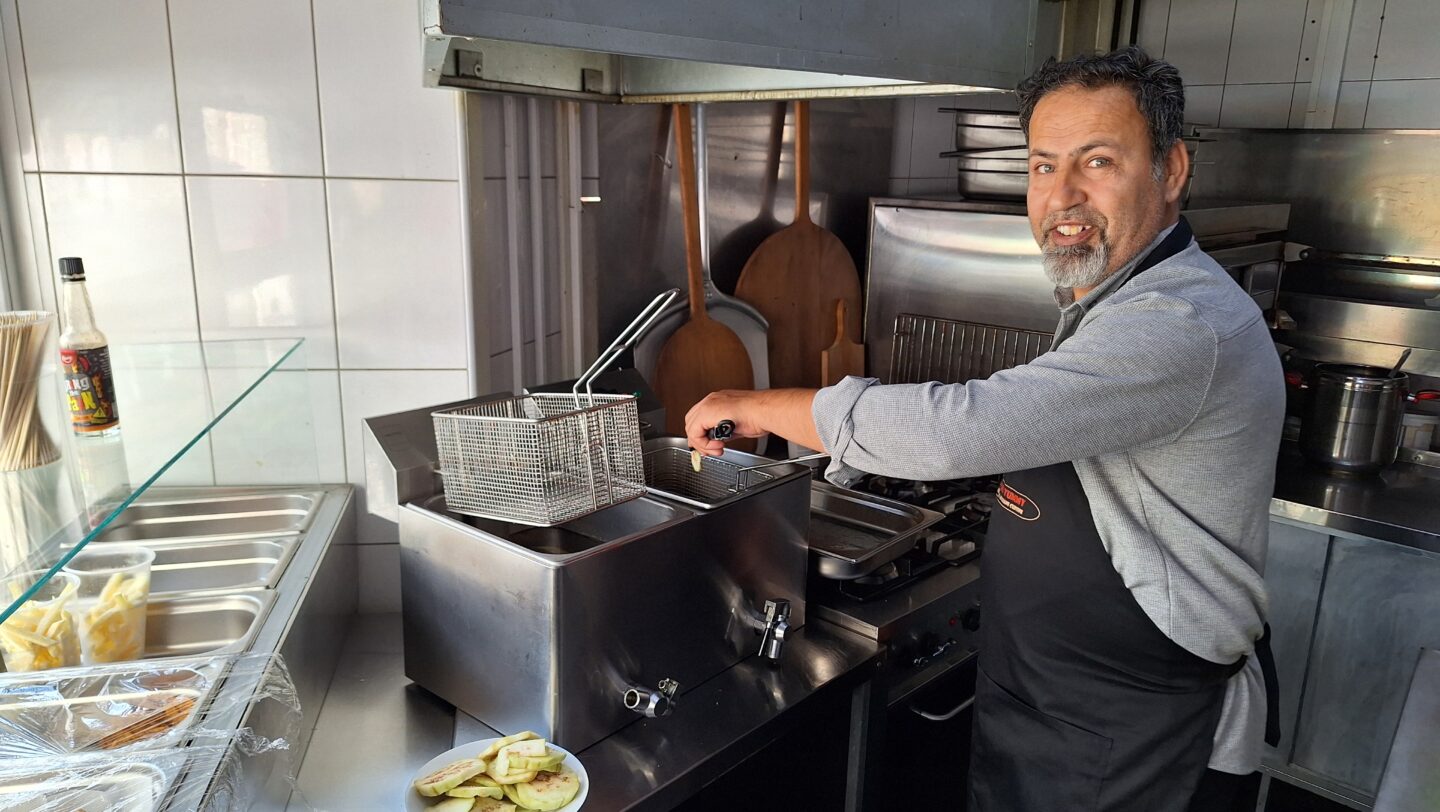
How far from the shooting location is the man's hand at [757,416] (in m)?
1.15

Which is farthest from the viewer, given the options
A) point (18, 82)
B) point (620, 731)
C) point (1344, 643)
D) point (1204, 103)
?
point (1204, 103)

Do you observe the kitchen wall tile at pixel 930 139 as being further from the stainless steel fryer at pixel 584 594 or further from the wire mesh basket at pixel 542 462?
the wire mesh basket at pixel 542 462

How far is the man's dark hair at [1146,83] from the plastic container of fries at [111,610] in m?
1.25

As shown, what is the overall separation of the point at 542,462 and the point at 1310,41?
3133 millimetres

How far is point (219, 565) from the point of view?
1363 mm

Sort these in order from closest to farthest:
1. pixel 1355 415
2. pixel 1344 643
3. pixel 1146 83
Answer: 1. pixel 1146 83
2. pixel 1344 643
3. pixel 1355 415

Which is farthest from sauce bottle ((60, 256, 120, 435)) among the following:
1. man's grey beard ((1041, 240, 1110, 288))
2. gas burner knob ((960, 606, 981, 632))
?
gas burner knob ((960, 606, 981, 632))

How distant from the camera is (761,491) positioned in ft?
4.33

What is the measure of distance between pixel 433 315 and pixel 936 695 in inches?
40.9

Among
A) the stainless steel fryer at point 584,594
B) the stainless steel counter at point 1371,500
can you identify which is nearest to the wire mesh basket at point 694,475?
the stainless steel fryer at point 584,594

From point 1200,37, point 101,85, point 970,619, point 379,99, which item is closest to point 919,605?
point 970,619

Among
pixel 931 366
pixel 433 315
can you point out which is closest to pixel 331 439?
pixel 433 315

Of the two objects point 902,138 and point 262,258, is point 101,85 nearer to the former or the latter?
point 262,258

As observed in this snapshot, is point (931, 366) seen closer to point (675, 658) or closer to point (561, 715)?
point (675, 658)
